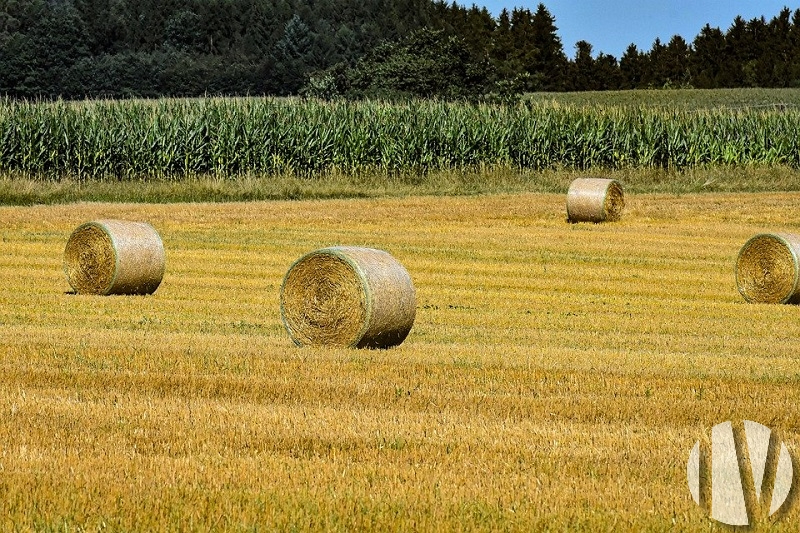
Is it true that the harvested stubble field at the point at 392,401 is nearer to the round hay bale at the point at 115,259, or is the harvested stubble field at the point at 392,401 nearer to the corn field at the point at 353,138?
the round hay bale at the point at 115,259

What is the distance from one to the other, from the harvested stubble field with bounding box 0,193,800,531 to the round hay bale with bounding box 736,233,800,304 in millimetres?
479

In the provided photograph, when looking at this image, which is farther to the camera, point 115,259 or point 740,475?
point 115,259

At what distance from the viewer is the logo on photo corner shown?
6.84 m

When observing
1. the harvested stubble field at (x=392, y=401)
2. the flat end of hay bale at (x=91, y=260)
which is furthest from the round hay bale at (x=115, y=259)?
the harvested stubble field at (x=392, y=401)

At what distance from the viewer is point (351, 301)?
43.9ft

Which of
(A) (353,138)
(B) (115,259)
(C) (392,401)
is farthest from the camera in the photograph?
(A) (353,138)

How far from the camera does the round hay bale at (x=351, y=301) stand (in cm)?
1335

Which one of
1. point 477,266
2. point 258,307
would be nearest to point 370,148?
point 477,266

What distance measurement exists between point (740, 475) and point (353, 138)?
1474 inches

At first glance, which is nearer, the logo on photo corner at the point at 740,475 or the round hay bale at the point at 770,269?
the logo on photo corner at the point at 740,475

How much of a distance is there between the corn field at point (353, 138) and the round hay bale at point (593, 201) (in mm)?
13809

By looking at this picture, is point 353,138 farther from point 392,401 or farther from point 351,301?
point 392,401

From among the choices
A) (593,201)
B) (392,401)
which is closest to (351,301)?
(392,401)

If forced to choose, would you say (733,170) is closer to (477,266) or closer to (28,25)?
(477,266)
